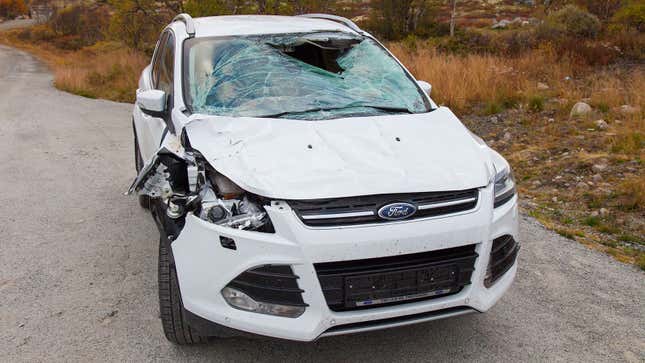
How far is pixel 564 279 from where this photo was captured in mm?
4152

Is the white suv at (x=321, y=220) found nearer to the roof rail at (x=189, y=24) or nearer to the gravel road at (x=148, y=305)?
the gravel road at (x=148, y=305)

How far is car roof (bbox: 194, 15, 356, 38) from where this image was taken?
14.5 ft

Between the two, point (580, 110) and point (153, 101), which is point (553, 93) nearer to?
point (580, 110)

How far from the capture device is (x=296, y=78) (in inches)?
156

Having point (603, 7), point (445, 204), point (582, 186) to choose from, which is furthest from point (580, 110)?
point (603, 7)

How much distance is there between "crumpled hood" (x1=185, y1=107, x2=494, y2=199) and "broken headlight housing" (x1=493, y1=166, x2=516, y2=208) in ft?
0.31

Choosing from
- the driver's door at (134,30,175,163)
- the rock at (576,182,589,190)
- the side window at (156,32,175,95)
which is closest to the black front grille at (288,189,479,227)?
the driver's door at (134,30,175,163)

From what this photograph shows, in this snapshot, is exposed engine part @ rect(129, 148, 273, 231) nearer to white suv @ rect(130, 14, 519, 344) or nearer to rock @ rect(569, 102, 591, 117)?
white suv @ rect(130, 14, 519, 344)

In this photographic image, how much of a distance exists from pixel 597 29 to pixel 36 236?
1657 cm

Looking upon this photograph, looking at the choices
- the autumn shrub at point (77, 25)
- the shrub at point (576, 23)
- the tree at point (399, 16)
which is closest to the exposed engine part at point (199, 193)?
the shrub at point (576, 23)

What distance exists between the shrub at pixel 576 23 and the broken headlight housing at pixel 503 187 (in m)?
14.9

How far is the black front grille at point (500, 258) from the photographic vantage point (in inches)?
115

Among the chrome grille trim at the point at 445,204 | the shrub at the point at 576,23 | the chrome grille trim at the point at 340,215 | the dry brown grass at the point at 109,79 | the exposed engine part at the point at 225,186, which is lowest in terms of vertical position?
the dry brown grass at the point at 109,79

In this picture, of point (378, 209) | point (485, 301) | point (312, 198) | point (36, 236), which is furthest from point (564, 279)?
point (36, 236)
